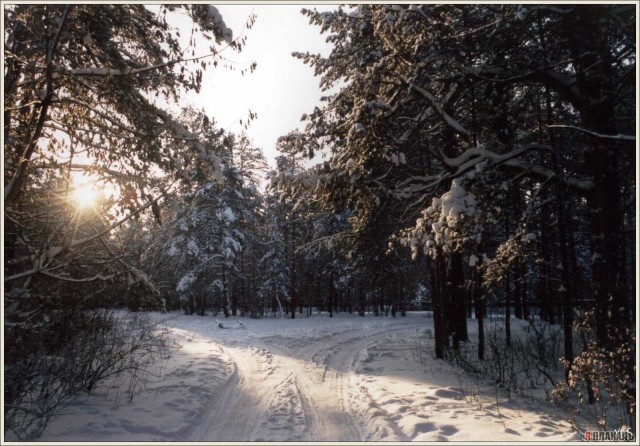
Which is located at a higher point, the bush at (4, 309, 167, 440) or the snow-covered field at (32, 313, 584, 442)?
the bush at (4, 309, 167, 440)

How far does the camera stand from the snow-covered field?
552 cm

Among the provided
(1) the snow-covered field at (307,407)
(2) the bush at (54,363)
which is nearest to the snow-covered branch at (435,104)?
(1) the snow-covered field at (307,407)

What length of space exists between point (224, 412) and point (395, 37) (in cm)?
791

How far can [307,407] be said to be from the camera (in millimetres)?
7066

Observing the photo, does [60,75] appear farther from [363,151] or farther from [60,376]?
[363,151]

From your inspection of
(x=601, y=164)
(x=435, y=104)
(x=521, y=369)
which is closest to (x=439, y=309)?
(x=521, y=369)

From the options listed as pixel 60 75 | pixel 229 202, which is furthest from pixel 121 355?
pixel 229 202

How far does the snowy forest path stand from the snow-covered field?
2 centimetres

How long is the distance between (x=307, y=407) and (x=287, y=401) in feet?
1.84

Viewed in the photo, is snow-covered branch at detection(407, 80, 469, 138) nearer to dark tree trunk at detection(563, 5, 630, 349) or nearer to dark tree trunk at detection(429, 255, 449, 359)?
dark tree trunk at detection(563, 5, 630, 349)

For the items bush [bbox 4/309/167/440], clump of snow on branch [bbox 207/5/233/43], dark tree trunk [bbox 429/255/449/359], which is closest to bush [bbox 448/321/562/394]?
dark tree trunk [bbox 429/255/449/359]

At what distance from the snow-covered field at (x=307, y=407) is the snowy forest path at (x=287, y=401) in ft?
0.07

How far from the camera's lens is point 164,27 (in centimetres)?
561

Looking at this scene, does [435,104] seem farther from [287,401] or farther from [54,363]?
[54,363]
